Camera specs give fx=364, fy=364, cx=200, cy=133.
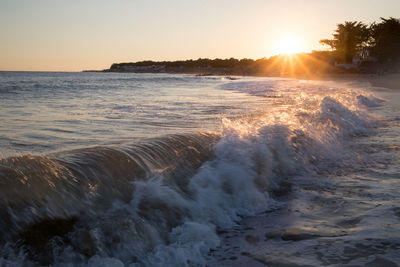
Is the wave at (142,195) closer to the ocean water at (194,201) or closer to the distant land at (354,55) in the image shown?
the ocean water at (194,201)

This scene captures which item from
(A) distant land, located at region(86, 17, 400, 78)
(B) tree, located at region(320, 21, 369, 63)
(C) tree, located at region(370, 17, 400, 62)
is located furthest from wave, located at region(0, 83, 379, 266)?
(B) tree, located at region(320, 21, 369, 63)

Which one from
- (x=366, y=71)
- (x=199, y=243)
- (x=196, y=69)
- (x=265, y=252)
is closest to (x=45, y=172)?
(x=199, y=243)

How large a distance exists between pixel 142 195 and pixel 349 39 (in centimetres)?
6684

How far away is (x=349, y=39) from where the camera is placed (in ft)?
207

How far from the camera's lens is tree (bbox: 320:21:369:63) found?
6181 cm

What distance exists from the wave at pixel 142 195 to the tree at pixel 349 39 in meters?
62.3

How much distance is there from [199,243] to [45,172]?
1.71 meters

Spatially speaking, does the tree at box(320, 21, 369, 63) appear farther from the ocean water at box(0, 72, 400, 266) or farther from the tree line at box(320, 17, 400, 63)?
the ocean water at box(0, 72, 400, 266)

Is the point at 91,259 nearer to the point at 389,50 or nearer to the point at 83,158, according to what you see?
the point at 83,158

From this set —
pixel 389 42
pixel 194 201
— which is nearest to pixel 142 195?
pixel 194 201

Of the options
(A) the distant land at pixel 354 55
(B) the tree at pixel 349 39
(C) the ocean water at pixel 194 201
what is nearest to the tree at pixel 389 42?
(A) the distant land at pixel 354 55

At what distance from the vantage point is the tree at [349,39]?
6181 centimetres

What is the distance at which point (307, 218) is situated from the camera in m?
4.06

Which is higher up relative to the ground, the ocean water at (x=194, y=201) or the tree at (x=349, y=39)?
the tree at (x=349, y=39)
